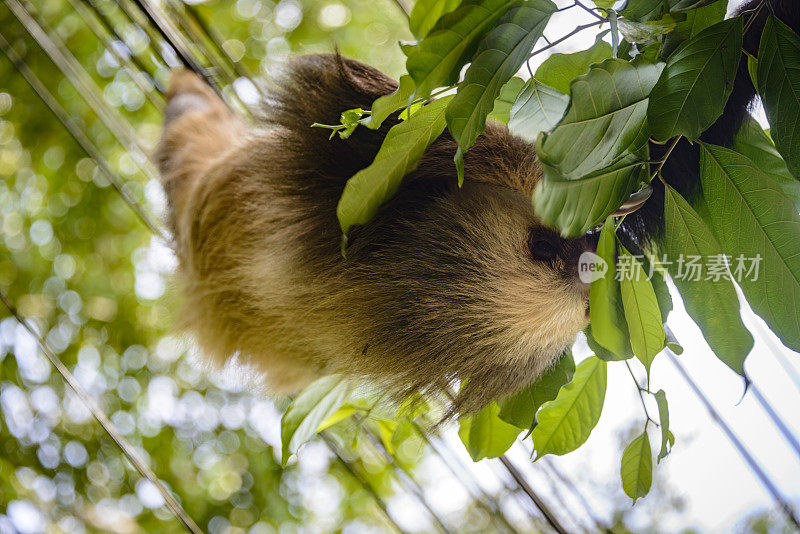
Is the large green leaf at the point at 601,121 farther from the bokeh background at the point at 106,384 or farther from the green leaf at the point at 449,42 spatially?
the bokeh background at the point at 106,384

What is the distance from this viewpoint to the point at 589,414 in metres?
0.64

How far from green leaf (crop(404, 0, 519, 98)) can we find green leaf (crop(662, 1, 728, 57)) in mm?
104

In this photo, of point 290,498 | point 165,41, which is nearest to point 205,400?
point 290,498

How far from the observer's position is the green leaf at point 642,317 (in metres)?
0.47

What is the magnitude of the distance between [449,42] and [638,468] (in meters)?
0.45

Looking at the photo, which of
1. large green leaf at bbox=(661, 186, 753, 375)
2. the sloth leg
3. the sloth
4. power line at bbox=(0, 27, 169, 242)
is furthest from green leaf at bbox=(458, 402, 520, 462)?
power line at bbox=(0, 27, 169, 242)

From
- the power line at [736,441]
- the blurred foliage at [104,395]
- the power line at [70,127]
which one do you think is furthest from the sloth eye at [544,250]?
the blurred foliage at [104,395]

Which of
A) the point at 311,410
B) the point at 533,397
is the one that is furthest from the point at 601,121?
the point at 311,410

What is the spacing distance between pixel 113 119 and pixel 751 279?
1.31 meters

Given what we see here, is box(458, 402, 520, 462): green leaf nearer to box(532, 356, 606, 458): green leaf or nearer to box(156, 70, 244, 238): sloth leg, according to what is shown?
box(532, 356, 606, 458): green leaf

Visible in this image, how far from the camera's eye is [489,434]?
2.26 ft

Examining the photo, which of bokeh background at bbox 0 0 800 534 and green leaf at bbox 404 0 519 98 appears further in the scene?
bokeh background at bbox 0 0 800 534

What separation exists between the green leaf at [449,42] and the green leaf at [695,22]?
0.34 feet

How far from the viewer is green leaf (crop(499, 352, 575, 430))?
0.62m
